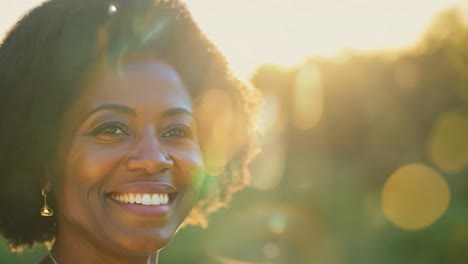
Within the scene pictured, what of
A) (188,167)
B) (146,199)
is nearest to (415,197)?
(188,167)

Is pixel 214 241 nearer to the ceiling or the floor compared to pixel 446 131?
nearer to the floor

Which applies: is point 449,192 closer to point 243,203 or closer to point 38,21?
point 243,203

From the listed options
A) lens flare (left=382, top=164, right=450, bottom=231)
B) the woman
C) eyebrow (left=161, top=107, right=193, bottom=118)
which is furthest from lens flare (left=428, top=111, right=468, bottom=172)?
eyebrow (left=161, top=107, right=193, bottom=118)

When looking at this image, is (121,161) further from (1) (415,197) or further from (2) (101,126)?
(1) (415,197)

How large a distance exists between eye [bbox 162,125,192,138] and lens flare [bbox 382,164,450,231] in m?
14.0

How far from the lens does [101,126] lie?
9.52 feet

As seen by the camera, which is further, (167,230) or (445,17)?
(445,17)

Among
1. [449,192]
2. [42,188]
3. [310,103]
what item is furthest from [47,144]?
[310,103]

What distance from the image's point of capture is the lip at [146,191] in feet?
9.39

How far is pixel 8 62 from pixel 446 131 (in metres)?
23.0

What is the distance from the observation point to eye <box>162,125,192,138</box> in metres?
2.99

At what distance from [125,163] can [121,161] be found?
0.05 ft

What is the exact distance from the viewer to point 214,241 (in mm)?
14406

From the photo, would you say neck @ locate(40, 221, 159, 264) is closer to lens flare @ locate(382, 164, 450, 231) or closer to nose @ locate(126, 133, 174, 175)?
nose @ locate(126, 133, 174, 175)
